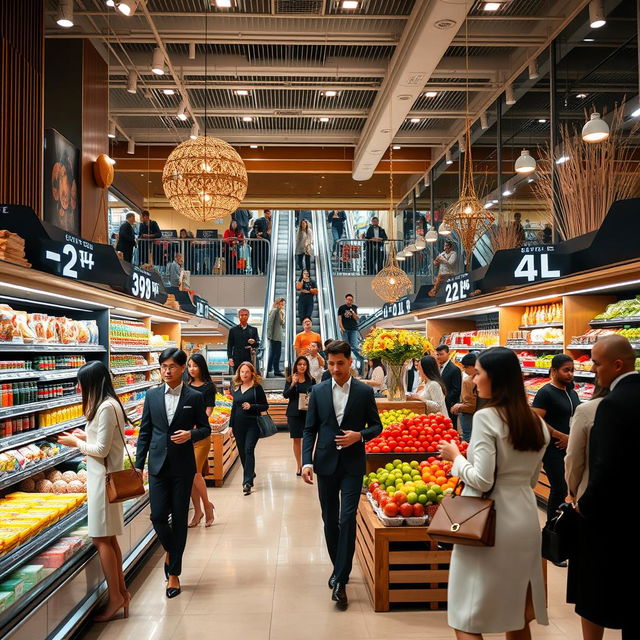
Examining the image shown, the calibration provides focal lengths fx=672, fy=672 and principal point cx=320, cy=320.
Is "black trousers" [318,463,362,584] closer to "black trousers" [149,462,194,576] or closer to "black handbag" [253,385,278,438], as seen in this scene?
"black trousers" [149,462,194,576]

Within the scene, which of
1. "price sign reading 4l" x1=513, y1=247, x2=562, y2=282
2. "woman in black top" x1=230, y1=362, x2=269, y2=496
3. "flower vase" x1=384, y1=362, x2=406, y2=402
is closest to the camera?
"price sign reading 4l" x1=513, y1=247, x2=562, y2=282

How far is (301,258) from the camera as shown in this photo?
57.9ft

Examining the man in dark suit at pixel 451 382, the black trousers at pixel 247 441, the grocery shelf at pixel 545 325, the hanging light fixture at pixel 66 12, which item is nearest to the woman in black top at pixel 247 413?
the black trousers at pixel 247 441

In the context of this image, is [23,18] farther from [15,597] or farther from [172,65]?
[15,597]

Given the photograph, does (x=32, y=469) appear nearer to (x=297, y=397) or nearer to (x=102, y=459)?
(x=102, y=459)

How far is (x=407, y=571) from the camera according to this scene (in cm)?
416

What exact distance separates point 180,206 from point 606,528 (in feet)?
14.5

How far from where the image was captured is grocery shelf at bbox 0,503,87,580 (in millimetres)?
3329

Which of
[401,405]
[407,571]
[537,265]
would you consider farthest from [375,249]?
[407,571]

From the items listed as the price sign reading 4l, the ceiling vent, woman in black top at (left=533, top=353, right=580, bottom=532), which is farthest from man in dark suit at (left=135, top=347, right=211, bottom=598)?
the ceiling vent

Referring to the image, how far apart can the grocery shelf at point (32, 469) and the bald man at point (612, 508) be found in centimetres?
306

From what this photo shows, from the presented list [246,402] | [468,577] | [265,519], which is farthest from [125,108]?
[468,577]

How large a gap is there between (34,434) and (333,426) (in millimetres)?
1922

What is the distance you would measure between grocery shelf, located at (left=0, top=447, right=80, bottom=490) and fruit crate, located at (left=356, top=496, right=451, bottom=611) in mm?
2172
